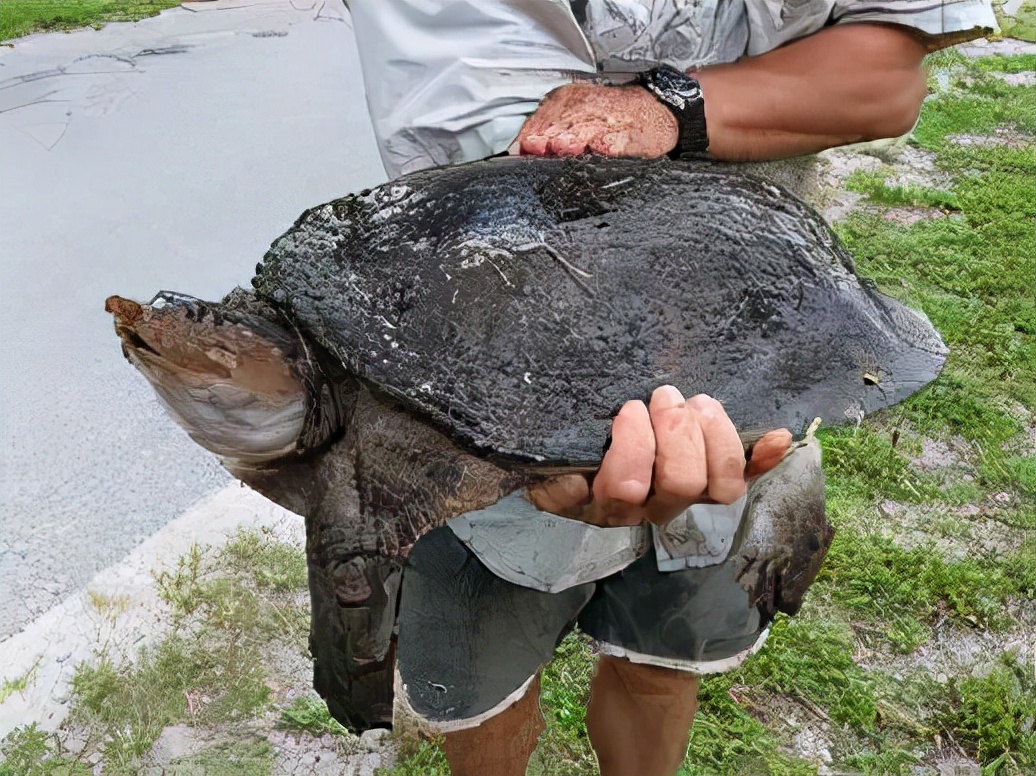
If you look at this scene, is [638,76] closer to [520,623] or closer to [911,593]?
[520,623]

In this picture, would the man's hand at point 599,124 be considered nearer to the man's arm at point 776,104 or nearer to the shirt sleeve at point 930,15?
the man's arm at point 776,104

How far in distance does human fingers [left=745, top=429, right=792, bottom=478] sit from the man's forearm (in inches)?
10.0

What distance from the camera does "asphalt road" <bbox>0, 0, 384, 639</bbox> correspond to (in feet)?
3.71

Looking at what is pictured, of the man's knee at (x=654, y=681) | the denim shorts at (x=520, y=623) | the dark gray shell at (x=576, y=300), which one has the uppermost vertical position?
the dark gray shell at (x=576, y=300)

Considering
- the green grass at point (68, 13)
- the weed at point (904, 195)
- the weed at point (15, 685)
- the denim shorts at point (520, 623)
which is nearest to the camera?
the denim shorts at point (520, 623)

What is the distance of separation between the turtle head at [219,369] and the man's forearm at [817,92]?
38cm

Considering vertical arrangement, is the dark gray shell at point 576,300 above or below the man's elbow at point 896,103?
below

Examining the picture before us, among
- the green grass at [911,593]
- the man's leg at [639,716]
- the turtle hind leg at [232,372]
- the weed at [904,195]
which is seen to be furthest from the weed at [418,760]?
the weed at [904,195]

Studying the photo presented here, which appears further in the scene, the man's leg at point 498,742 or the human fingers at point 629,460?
the man's leg at point 498,742

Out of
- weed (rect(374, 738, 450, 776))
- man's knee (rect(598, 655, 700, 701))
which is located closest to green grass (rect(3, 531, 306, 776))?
weed (rect(374, 738, 450, 776))

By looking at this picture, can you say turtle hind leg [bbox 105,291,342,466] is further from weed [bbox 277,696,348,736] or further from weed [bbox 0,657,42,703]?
weed [bbox 0,657,42,703]

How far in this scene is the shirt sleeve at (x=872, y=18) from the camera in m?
0.62

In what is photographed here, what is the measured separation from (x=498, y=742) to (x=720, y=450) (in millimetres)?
642

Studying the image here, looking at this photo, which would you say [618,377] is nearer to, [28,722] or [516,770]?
[516,770]
